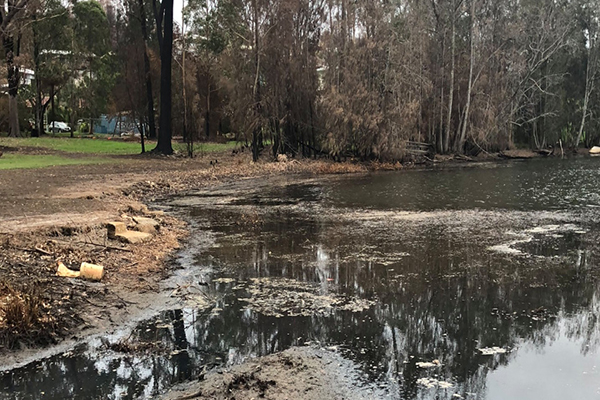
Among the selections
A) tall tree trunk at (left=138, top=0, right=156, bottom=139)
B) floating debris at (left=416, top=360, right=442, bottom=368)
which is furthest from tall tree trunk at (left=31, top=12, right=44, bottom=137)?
floating debris at (left=416, top=360, right=442, bottom=368)

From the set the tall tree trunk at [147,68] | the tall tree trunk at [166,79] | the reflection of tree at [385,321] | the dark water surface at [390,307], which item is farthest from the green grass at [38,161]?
the reflection of tree at [385,321]

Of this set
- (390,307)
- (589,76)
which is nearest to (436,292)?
(390,307)

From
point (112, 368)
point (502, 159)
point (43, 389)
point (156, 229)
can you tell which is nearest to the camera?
point (43, 389)

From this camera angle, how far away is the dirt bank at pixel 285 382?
4512mm

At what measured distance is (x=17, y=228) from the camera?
9.34 meters

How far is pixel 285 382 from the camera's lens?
4750mm

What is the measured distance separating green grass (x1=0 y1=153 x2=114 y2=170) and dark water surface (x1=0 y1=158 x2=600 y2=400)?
36.8 ft

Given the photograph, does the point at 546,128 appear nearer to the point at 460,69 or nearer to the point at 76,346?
the point at 460,69

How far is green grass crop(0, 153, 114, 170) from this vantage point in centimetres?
2214

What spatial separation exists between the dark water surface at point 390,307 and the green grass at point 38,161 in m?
11.2

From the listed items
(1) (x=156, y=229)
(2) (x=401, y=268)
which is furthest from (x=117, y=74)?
(2) (x=401, y=268)

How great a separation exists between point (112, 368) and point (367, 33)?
25.9m

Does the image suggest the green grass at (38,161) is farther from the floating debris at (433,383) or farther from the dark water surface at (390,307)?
the floating debris at (433,383)

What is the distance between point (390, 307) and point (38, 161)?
21.4m
